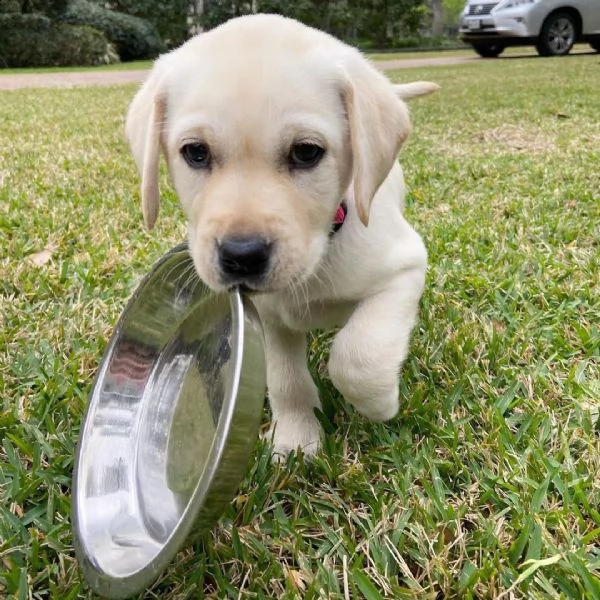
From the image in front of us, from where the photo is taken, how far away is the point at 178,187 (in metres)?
2.22

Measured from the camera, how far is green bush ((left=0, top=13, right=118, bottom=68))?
22250 mm

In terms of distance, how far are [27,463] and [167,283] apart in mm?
668

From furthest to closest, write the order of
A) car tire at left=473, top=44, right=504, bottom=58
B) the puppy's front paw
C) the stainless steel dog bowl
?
car tire at left=473, top=44, right=504, bottom=58
the puppy's front paw
the stainless steel dog bowl

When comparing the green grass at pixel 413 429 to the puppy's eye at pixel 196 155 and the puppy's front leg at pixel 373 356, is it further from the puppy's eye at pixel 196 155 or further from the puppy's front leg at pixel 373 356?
the puppy's eye at pixel 196 155

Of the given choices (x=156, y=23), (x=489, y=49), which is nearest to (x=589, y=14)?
(x=489, y=49)

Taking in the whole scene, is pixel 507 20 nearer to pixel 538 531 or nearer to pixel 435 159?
pixel 435 159

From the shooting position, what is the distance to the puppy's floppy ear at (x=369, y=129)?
204 centimetres

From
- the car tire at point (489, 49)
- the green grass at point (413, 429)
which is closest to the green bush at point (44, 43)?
the car tire at point (489, 49)

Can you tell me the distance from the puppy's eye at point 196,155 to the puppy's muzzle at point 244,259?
337 millimetres

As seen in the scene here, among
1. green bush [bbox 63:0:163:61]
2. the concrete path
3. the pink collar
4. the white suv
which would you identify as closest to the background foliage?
green bush [bbox 63:0:163:61]

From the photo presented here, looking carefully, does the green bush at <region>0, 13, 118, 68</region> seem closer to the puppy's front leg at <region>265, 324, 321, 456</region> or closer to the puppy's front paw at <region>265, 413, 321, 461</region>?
the puppy's front leg at <region>265, 324, 321, 456</region>

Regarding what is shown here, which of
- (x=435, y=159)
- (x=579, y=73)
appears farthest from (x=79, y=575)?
(x=579, y=73)

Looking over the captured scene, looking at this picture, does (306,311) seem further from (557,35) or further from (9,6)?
(9,6)

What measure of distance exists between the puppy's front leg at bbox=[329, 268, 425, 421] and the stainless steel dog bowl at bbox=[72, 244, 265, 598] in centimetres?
34
